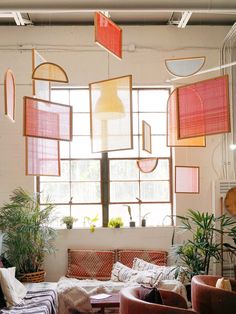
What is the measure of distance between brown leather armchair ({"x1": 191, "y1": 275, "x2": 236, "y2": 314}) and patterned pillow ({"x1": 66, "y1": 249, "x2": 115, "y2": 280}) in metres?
1.98

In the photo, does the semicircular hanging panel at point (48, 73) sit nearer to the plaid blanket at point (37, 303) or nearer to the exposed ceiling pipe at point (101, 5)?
the exposed ceiling pipe at point (101, 5)

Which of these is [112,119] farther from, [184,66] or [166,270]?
[166,270]

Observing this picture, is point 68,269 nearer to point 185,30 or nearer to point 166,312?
point 166,312

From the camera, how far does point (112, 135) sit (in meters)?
4.12

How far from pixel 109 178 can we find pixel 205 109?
363 centimetres

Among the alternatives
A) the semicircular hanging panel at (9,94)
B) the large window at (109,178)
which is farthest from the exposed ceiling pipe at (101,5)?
the large window at (109,178)

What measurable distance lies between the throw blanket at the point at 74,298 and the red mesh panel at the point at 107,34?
9.95 feet

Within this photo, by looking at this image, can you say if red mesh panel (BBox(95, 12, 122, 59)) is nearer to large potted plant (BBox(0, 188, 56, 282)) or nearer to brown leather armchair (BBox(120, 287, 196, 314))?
brown leather armchair (BBox(120, 287, 196, 314))

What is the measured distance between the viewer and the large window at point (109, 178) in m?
7.46

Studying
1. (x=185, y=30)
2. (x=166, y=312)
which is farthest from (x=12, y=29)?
(x=166, y=312)

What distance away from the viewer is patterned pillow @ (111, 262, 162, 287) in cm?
615

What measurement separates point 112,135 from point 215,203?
136 inches

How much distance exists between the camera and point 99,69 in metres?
7.40

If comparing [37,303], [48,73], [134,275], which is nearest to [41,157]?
[48,73]
